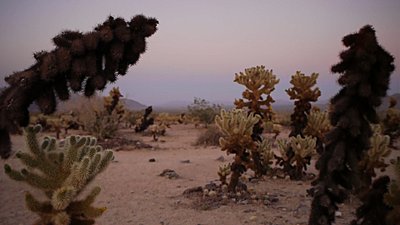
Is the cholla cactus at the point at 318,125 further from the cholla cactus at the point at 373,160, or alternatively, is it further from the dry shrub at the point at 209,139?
the dry shrub at the point at 209,139

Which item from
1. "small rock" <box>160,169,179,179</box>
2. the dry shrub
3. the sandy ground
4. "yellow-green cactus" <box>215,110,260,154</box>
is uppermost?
"yellow-green cactus" <box>215,110,260,154</box>

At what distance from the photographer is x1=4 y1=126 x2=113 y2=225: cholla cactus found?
2.69m

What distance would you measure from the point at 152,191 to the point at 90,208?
4287 mm

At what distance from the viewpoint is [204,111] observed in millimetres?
25031

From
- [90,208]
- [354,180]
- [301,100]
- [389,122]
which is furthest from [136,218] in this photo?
[389,122]

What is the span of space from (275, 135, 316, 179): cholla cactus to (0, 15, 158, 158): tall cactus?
19.2 feet

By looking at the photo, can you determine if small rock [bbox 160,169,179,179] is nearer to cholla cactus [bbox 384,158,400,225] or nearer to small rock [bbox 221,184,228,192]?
small rock [bbox 221,184,228,192]

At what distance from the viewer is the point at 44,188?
2.86m

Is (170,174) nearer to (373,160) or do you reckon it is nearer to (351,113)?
(373,160)

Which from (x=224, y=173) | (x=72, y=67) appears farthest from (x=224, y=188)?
(x=72, y=67)

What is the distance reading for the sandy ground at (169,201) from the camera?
5.34 meters

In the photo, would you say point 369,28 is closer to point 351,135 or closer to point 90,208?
point 351,135

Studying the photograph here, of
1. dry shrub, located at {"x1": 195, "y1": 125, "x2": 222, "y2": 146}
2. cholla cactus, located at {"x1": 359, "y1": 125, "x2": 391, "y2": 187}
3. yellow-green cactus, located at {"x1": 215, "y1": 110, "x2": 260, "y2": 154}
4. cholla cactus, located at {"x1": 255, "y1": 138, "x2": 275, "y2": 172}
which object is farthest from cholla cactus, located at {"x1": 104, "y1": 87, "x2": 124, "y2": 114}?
cholla cactus, located at {"x1": 359, "y1": 125, "x2": 391, "y2": 187}

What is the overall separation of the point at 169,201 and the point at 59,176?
369 centimetres
